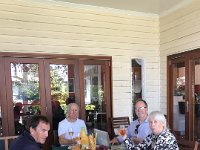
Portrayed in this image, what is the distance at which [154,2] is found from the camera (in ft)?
13.8

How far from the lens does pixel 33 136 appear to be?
2.00m

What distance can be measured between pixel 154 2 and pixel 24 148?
3398mm

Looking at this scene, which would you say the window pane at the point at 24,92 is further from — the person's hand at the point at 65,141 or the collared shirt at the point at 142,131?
the collared shirt at the point at 142,131

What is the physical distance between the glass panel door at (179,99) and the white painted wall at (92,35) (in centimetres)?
45

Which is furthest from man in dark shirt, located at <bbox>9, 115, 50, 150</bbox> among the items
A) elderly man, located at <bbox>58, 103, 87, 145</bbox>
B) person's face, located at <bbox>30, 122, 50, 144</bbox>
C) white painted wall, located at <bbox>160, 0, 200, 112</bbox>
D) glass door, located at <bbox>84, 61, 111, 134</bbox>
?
white painted wall, located at <bbox>160, 0, 200, 112</bbox>

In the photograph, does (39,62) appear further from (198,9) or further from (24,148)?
(198,9)

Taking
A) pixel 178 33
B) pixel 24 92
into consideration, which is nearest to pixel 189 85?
pixel 178 33

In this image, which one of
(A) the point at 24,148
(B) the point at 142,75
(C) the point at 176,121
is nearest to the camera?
(A) the point at 24,148

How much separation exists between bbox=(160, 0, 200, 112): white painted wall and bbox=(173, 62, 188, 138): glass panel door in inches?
9.7

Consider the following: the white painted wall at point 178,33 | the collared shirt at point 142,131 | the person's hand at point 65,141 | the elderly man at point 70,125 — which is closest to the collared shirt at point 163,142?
the collared shirt at point 142,131

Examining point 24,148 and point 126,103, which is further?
point 126,103

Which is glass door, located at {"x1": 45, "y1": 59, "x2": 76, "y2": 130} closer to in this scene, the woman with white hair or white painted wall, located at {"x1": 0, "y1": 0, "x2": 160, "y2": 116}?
white painted wall, located at {"x1": 0, "y1": 0, "x2": 160, "y2": 116}

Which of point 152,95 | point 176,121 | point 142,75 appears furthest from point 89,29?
point 176,121

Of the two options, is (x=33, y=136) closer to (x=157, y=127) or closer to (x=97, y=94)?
(x=157, y=127)
